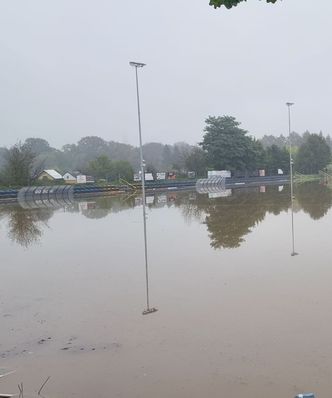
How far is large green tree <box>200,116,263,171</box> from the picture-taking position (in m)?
62.2

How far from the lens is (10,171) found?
4303 centimetres

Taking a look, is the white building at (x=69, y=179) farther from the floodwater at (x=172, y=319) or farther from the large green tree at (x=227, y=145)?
the floodwater at (x=172, y=319)

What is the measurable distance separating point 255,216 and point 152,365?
44.6 feet

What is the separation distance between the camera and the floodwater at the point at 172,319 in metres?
4.36

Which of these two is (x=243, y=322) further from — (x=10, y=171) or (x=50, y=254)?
(x=10, y=171)

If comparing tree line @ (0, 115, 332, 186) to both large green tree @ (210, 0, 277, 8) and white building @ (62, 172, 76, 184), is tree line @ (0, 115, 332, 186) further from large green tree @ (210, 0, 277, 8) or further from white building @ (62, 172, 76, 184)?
large green tree @ (210, 0, 277, 8)

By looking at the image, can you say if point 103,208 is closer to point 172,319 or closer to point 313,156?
point 172,319

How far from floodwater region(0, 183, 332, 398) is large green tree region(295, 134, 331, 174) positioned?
73.2 m

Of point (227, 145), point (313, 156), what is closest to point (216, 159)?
point (227, 145)

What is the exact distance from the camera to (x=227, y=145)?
6225 cm

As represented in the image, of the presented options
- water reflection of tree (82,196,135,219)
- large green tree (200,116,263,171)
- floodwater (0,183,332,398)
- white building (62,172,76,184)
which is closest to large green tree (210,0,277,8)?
floodwater (0,183,332,398)

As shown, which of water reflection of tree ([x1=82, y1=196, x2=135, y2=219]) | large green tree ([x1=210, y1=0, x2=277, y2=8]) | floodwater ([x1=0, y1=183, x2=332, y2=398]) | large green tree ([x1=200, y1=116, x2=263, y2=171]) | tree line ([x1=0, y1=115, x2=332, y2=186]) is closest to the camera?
large green tree ([x1=210, y1=0, x2=277, y2=8])

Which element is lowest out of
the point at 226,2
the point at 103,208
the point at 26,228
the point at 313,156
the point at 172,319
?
the point at 172,319

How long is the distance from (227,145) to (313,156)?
2706 cm
